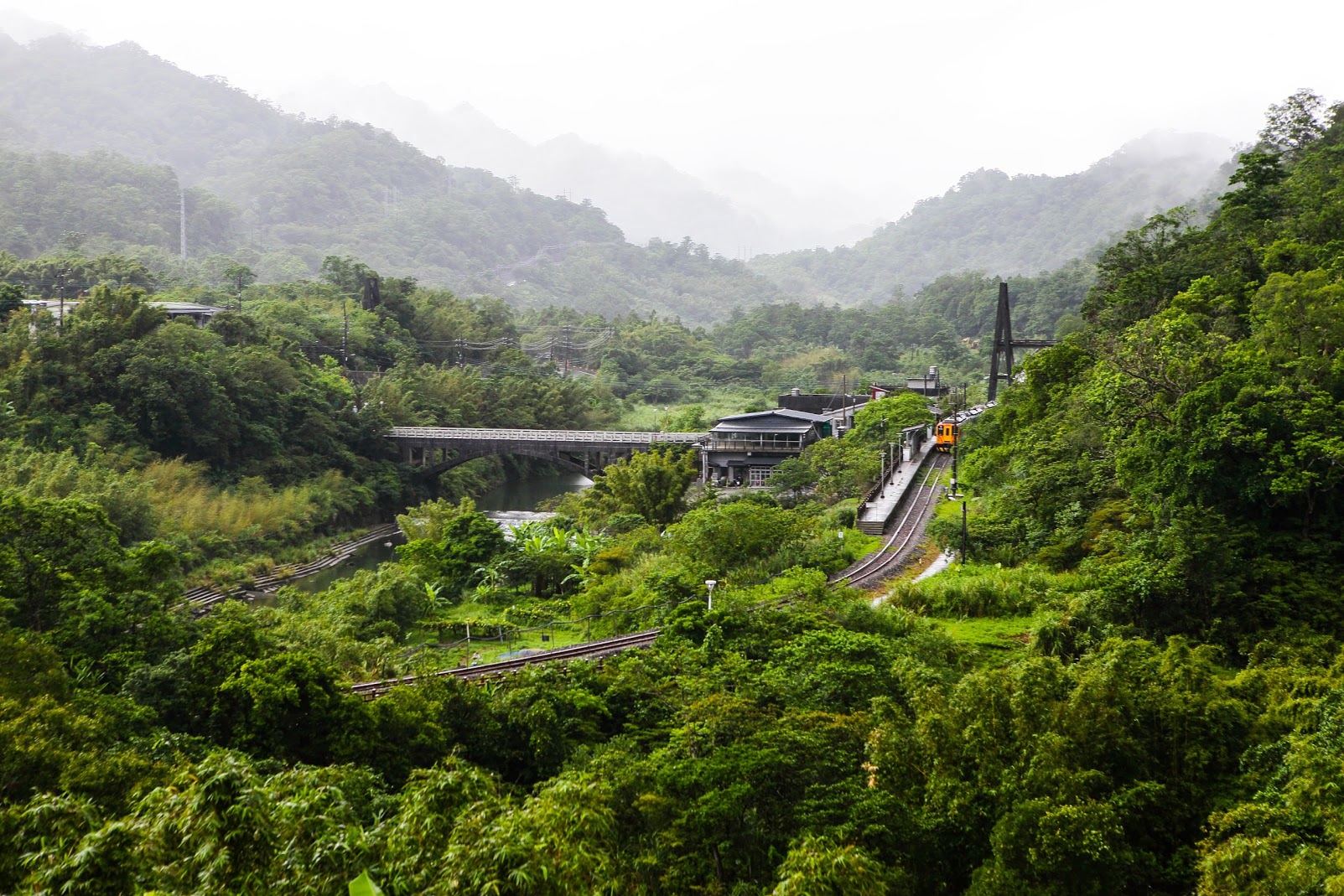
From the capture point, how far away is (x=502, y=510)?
4922 cm

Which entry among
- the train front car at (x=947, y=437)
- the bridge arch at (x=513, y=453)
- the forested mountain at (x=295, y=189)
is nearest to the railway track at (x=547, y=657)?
the train front car at (x=947, y=437)

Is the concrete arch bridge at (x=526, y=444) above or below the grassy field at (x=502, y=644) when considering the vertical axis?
above

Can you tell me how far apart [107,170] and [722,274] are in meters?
92.4

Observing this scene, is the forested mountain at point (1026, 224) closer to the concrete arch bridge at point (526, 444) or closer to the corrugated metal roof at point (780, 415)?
the corrugated metal roof at point (780, 415)

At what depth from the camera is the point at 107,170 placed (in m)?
111

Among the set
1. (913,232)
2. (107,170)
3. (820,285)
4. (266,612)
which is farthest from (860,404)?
(913,232)

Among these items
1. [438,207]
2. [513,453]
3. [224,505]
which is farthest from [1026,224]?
[224,505]

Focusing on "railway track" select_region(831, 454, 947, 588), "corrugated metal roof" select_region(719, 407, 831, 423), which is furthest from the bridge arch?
"railway track" select_region(831, 454, 947, 588)

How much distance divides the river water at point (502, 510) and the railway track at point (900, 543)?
15.5 metres

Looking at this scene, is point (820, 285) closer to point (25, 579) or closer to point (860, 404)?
point (860, 404)

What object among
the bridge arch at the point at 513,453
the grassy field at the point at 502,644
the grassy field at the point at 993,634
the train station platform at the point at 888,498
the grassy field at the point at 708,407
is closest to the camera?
the grassy field at the point at 993,634

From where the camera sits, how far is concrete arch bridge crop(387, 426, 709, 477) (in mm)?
45594

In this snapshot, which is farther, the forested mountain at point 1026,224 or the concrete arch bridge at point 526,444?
the forested mountain at point 1026,224

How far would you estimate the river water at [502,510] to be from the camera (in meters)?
36.2
